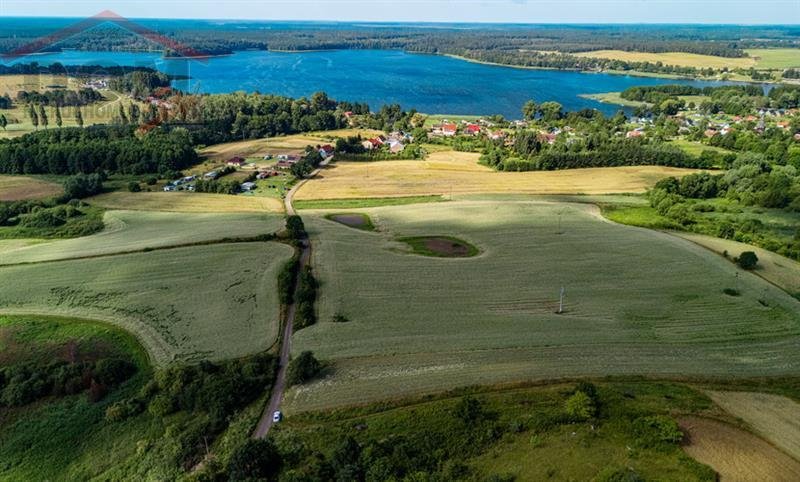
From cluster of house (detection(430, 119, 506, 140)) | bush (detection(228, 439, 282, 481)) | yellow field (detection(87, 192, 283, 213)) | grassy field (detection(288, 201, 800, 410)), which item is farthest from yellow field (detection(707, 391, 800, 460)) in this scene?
cluster of house (detection(430, 119, 506, 140))

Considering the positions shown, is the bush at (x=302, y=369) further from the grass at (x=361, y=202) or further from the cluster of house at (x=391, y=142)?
the cluster of house at (x=391, y=142)

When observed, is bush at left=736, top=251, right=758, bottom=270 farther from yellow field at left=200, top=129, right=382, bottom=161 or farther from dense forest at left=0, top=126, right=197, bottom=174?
dense forest at left=0, top=126, right=197, bottom=174

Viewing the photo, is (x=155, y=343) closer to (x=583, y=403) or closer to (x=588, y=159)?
(x=583, y=403)

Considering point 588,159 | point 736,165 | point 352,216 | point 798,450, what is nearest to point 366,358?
point 798,450

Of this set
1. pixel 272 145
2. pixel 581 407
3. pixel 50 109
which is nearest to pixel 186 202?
pixel 272 145

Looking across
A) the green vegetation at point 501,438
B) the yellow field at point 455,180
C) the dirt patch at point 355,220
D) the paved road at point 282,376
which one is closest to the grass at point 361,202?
the yellow field at point 455,180

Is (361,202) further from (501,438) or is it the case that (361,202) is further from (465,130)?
(465,130)
